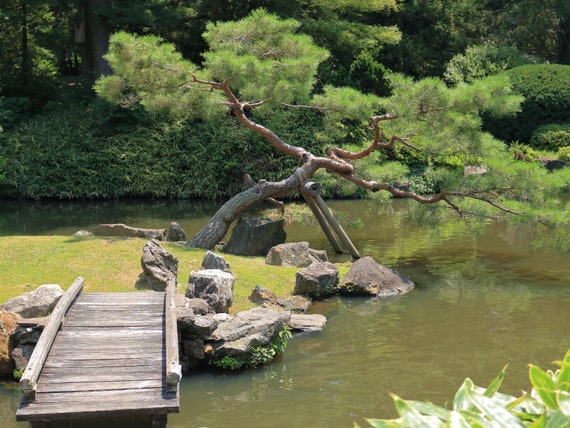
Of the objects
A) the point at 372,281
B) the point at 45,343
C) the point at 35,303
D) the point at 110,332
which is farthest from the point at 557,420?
the point at 372,281

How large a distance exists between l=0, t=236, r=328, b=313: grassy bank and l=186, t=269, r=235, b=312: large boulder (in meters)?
0.27

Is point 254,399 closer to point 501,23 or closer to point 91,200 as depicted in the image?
point 91,200

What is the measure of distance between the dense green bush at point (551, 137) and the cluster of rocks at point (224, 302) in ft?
41.2

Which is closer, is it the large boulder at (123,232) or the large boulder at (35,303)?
the large boulder at (35,303)

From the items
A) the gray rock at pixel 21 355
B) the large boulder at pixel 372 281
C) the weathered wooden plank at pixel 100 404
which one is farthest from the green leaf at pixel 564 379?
the large boulder at pixel 372 281

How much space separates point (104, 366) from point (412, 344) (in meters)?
3.71

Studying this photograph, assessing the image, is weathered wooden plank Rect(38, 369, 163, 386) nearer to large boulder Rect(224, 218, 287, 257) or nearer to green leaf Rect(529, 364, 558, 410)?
green leaf Rect(529, 364, 558, 410)

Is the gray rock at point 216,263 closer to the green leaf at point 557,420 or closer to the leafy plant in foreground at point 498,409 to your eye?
the leafy plant in foreground at point 498,409

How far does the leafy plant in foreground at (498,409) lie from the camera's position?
1324 millimetres

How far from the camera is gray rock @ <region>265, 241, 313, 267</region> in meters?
11.6

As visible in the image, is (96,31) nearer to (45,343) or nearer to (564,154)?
(564,154)

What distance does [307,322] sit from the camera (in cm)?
925

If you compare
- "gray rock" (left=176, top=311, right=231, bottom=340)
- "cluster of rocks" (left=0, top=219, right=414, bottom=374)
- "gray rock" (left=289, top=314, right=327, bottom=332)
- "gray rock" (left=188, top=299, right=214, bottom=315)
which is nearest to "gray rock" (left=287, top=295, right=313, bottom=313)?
"cluster of rocks" (left=0, top=219, right=414, bottom=374)

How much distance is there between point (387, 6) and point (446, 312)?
1760 cm
